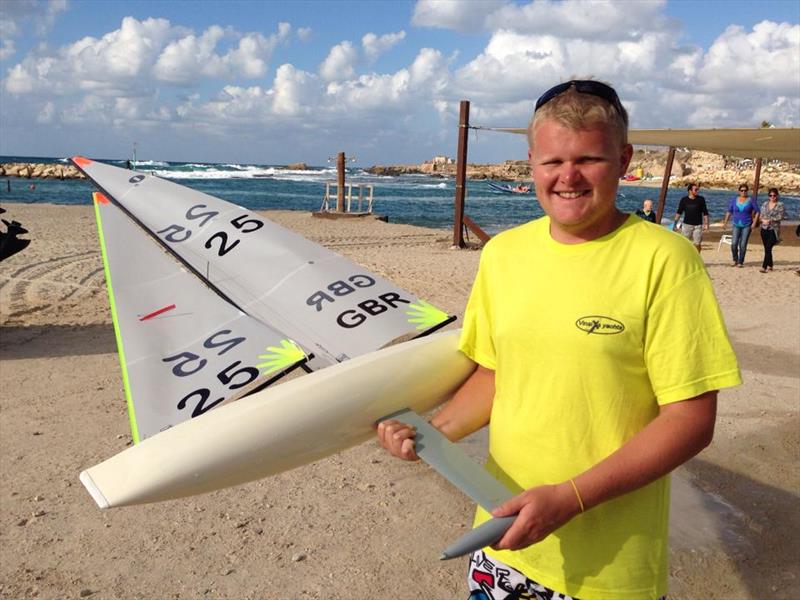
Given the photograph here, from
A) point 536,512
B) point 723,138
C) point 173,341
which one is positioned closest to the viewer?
point 536,512

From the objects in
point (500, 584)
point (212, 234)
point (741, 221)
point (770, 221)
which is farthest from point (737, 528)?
point (741, 221)

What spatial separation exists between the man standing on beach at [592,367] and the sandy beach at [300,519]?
1.80 metres

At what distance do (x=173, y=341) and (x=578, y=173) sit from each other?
2.15 meters

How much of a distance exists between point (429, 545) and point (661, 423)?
2.42 metres

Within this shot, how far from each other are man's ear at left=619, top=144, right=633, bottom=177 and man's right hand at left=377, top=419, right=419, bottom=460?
83 centimetres

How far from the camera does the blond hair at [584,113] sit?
4.76 feet

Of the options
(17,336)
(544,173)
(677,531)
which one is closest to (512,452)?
(544,173)

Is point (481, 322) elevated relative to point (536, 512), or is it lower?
elevated

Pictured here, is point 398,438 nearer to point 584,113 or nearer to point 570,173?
point 570,173

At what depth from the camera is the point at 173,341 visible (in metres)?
3.02

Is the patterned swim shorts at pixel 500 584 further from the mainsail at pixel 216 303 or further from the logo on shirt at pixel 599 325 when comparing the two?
the mainsail at pixel 216 303

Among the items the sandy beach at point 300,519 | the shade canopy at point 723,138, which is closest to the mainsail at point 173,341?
the sandy beach at point 300,519

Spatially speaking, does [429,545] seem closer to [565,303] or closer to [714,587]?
[714,587]

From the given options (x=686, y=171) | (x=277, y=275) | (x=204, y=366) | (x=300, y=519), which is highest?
(x=277, y=275)
